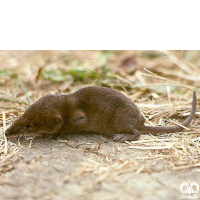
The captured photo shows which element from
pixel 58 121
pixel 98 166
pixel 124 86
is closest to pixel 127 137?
pixel 98 166

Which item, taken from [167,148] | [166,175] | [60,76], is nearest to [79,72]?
[60,76]

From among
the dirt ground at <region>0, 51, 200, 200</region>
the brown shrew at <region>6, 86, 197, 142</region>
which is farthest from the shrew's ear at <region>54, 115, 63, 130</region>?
the dirt ground at <region>0, 51, 200, 200</region>

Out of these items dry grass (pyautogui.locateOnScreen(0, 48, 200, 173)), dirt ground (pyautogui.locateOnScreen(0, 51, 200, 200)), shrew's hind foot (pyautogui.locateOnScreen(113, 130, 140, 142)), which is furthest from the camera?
shrew's hind foot (pyautogui.locateOnScreen(113, 130, 140, 142))

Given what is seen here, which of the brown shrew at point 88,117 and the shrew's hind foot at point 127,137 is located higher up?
the brown shrew at point 88,117

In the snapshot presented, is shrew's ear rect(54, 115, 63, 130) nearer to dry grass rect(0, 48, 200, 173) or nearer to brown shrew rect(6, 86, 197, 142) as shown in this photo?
brown shrew rect(6, 86, 197, 142)

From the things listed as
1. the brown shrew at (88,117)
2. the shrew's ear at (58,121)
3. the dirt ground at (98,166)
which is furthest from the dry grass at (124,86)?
the shrew's ear at (58,121)

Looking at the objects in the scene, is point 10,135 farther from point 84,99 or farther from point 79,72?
point 79,72

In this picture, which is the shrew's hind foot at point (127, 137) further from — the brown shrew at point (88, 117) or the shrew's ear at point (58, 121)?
the shrew's ear at point (58, 121)
